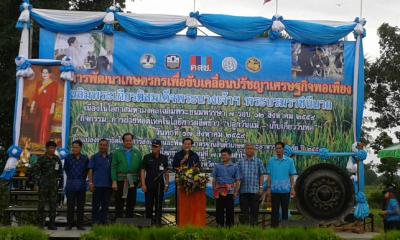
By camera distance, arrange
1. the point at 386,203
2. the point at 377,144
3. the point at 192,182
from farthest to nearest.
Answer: the point at 377,144
the point at 386,203
the point at 192,182

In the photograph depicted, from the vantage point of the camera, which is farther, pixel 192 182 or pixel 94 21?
pixel 94 21

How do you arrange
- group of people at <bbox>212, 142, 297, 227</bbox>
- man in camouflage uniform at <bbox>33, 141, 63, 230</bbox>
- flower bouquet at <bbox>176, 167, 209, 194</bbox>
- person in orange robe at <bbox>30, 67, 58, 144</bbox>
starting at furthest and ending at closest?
1. person in orange robe at <bbox>30, 67, 58, 144</bbox>
2. group of people at <bbox>212, 142, 297, 227</bbox>
3. man in camouflage uniform at <bbox>33, 141, 63, 230</bbox>
4. flower bouquet at <bbox>176, 167, 209, 194</bbox>

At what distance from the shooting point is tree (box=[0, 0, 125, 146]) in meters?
17.3

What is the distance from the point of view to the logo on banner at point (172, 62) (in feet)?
35.1

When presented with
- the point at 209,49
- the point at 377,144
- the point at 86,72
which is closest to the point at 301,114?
the point at 209,49

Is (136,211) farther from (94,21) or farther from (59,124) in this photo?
(94,21)

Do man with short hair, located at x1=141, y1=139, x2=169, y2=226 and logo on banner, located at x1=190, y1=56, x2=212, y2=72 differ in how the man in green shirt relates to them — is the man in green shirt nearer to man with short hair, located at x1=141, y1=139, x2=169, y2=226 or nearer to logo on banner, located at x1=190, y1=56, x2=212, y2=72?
man with short hair, located at x1=141, y1=139, x2=169, y2=226

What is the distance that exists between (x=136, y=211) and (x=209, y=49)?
317 centimetres

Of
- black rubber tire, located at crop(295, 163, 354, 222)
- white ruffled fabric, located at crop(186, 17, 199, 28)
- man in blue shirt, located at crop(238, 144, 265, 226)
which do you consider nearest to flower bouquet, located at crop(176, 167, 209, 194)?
man in blue shirt, located at crop(238, 144, 265, 226)

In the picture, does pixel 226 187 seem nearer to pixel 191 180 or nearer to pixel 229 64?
pixel 191 180

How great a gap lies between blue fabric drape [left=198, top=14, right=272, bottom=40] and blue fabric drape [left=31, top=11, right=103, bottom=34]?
1.96 metres

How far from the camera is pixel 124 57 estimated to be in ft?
35.0

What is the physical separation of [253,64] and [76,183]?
12.7 ft

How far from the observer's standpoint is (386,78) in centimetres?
2212
